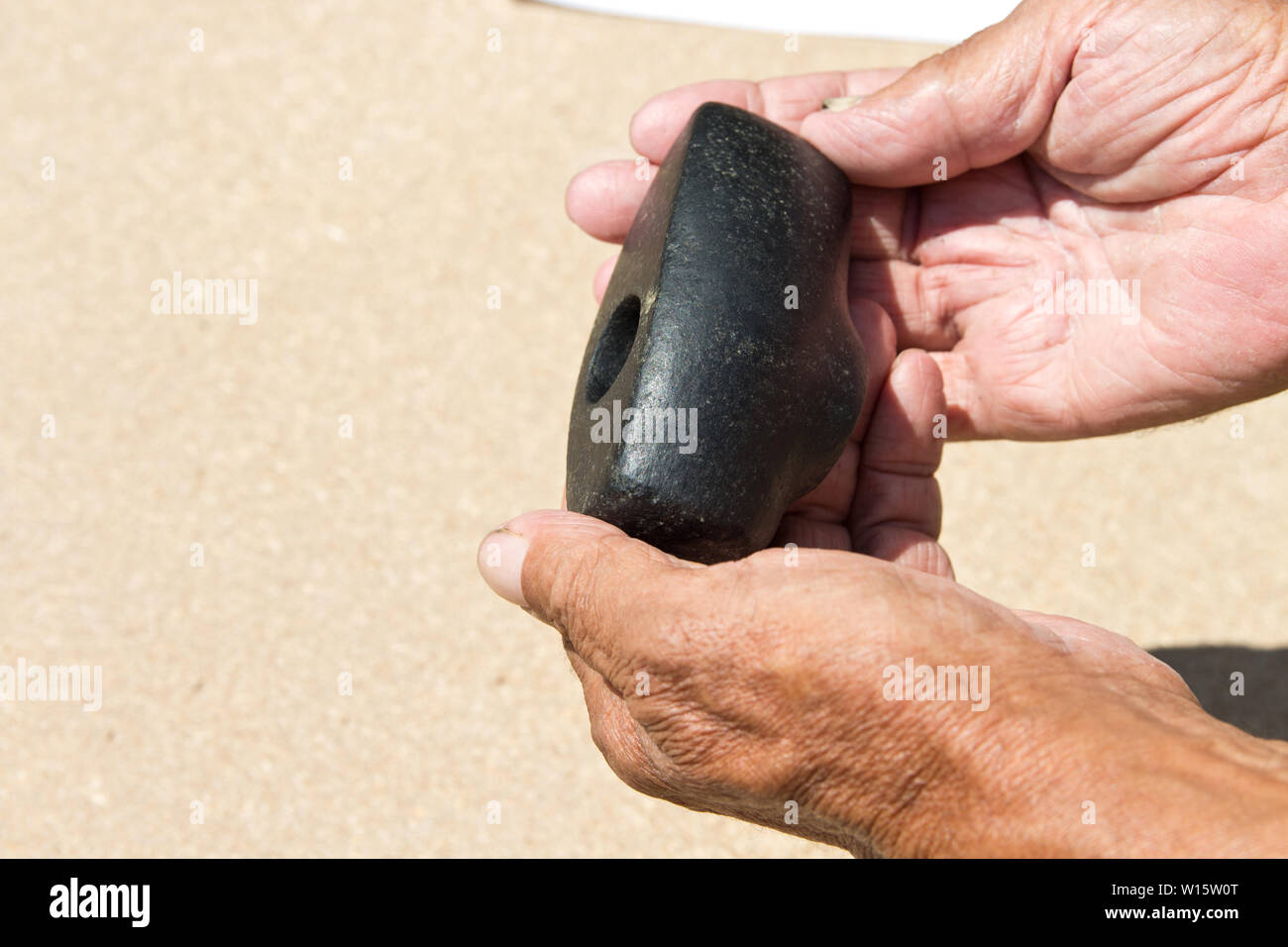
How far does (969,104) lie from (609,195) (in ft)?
2.86

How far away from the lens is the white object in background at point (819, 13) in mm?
4516

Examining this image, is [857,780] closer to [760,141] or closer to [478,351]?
[760,141]

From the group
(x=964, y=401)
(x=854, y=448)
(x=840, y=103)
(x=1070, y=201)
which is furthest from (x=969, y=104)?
(x=854, y=448)

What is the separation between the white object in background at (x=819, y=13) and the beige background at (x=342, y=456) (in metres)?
0.09

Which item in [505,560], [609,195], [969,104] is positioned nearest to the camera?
[505,560]

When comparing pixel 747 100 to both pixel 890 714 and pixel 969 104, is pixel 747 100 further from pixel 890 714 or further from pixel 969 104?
pixel 890 714

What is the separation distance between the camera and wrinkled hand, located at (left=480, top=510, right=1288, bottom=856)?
1553 millimetres

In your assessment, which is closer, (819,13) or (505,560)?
(505,560)

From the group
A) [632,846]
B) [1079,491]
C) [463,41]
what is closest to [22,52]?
[463,41]

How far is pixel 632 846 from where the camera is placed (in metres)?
3.03

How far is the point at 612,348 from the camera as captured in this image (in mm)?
2379

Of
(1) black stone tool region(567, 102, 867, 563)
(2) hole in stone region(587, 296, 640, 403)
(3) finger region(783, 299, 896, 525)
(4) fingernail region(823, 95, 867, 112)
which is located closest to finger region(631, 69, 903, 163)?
(4) fingernail region(823, 95, 867, 112)

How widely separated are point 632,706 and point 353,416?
205cm

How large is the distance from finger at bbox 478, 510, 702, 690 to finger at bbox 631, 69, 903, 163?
1.14 m
